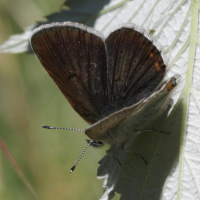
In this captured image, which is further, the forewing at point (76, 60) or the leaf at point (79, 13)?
the leaf at point (79, 13)

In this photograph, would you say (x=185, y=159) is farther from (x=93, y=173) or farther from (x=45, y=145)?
(x=45, y=145)

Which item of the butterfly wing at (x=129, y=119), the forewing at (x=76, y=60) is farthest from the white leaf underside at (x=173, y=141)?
the forewing at (x=76, y=60)

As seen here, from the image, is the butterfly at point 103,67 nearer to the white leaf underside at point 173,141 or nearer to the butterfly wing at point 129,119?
the butterfly wing at point 129,119

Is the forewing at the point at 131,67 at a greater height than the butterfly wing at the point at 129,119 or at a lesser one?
greater

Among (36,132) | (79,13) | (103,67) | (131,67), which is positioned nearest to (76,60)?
(103,67)

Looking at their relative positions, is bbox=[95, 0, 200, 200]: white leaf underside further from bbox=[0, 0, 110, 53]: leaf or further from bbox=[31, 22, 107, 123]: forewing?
bbox=[0, 0, 110, 53]: leaf

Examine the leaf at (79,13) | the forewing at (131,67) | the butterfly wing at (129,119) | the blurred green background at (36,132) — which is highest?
the leaf at (79,13)

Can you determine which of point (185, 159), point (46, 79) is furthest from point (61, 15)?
point (185, 159)
